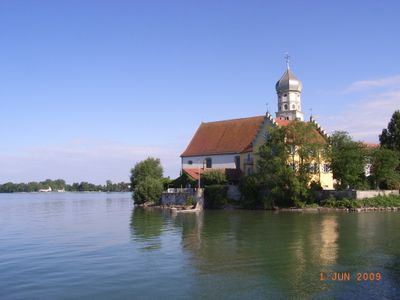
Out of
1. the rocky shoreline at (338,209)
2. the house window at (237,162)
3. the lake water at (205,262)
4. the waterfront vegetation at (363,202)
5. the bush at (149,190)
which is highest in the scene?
the house window at (237,162)

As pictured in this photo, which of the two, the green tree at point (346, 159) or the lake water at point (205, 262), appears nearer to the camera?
the lake water at point (205, 262)

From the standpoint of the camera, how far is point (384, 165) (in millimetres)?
63219

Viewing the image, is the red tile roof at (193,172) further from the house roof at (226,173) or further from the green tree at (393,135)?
the green tree at (393,135)

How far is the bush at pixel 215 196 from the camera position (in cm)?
6813

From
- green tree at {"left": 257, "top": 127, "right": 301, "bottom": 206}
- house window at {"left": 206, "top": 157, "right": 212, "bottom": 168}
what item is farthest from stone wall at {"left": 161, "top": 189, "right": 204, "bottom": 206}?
green tree at {"left": 257, "top": 127, "right": 301, "bottom": 206}

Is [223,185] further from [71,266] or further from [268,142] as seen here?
[71,266]

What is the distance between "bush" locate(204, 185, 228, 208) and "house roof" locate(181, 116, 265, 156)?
913 cm

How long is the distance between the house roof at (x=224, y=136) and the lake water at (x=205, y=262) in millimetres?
34726

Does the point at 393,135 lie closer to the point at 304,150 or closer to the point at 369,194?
the point at 369,194

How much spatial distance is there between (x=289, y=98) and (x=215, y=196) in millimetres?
22589

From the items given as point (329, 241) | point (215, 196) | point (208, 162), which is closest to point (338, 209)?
point (215, 196)

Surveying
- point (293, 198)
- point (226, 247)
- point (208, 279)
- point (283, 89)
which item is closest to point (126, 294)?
point (208, 279)

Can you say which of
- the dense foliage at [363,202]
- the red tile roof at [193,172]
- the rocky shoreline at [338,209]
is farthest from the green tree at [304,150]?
the red tile roof at [193,172]

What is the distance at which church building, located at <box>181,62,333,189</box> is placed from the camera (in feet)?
239
